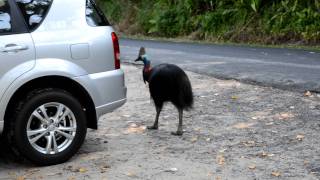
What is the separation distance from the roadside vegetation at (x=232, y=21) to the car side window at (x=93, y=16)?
13150 millimetres

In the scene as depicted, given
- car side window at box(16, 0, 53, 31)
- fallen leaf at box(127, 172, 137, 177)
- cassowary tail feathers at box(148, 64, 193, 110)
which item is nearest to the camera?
fallen leaf at box(127, 172, 137, 177)

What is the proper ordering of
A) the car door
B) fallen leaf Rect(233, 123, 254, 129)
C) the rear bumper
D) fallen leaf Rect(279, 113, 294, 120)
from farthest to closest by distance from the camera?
fallen leaf Rect(279, 113, 294, 120) < fallen leaf Rect(233, 123, 254, 129) < the rear bumper < the car door

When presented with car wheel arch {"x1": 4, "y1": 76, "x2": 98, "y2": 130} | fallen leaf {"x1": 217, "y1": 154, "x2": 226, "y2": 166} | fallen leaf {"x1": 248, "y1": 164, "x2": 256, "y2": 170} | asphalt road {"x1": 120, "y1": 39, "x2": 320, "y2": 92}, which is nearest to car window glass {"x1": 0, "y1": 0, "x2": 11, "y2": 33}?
car wheel arch {"x1": 4, "y1": 76, "x2": 98, "y2": 130}

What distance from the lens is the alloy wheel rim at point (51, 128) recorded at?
18.9 ft

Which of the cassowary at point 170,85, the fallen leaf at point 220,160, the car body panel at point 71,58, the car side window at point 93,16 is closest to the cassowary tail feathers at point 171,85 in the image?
the cassowary at point 170,85

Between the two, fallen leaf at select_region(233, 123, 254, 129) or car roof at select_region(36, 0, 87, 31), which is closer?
car roof at select_region(36, 0, 87, 31)

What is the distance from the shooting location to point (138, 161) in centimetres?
594

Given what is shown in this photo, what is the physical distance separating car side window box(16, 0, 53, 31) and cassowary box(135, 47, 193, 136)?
1.66 metres

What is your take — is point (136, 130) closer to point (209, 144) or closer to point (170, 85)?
point (170, 85)

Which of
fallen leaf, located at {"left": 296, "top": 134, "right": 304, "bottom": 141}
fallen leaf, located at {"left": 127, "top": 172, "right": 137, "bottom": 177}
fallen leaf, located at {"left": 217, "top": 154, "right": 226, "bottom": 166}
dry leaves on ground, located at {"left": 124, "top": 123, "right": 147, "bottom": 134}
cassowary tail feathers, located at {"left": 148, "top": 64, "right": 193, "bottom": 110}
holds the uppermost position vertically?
cassowary tail feathers, located at {"left": 148, "top": 64, "right": 193, "bottom": 110}

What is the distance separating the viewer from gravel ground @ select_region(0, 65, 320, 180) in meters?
5.55

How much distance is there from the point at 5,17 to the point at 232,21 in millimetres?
17565

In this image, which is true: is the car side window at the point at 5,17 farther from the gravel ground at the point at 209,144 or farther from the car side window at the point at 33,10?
the gravel ground at the point at 209,144

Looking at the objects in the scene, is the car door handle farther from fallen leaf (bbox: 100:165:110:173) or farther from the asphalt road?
the asphalt road
